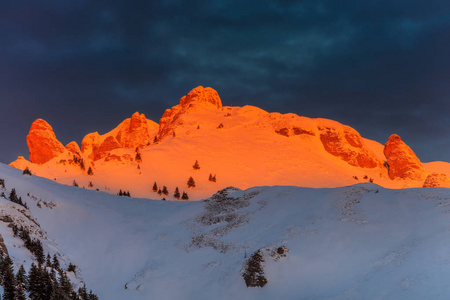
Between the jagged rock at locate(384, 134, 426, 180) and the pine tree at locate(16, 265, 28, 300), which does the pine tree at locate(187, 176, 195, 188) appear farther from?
the jagged rock at locate(384, 134, 426, 180)

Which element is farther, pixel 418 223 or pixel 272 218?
pixel 272 218

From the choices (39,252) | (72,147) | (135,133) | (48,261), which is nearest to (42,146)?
(72,147)

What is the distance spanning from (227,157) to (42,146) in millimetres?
59844

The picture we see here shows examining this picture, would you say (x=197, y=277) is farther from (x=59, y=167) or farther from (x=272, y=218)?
(x=59, y=167)

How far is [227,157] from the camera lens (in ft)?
312

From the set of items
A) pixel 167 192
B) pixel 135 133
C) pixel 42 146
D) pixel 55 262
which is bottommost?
pixel 55 262

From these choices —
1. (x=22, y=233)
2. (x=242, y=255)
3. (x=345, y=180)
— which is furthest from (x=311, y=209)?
(x=345, y=180)

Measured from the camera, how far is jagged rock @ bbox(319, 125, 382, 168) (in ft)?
364

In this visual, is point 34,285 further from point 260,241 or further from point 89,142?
point 89,142

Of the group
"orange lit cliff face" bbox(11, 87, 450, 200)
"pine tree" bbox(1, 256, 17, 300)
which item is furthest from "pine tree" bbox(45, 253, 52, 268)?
"orange lit cliff face" bbox(11, 87, 450, 200)

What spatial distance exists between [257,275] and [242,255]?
4072 mm

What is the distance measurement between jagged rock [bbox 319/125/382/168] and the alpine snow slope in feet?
244

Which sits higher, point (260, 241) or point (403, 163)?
point (403, 163)

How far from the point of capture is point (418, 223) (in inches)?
1126
